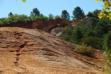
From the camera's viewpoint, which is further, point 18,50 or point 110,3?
point 18,50

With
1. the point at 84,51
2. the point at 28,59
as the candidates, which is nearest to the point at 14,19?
the point at 84,51

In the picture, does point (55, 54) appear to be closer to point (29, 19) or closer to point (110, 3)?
point (110, 3)

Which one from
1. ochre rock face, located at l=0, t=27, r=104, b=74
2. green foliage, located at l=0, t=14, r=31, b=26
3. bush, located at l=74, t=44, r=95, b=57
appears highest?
green foliage, located at l=0, t=14, r=31, b=26

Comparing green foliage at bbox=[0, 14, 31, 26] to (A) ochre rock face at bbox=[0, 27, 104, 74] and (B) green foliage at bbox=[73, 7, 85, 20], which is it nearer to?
(B) green foliage at bbox=[73, 7, 85, 20]

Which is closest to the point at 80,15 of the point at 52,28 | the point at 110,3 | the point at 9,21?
the point at 52,28

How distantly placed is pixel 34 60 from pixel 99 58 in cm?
465

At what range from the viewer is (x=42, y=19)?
26203mm

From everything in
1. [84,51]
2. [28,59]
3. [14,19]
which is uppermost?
[14,19]

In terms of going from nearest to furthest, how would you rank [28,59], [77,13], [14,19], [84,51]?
[28,59] < [84,51] < [14,19] < [77,13]

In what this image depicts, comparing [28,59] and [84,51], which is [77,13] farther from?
[28,59]

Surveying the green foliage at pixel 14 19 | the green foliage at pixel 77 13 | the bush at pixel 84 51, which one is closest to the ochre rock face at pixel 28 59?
the bush at pixel 84 51

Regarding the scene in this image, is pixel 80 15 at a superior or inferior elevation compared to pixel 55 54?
superior

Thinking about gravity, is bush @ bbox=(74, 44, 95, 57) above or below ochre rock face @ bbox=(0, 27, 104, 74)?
below

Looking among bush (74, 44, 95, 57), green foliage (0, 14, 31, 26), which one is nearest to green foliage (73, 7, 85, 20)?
green foliage (0, 14, 31, 26)
